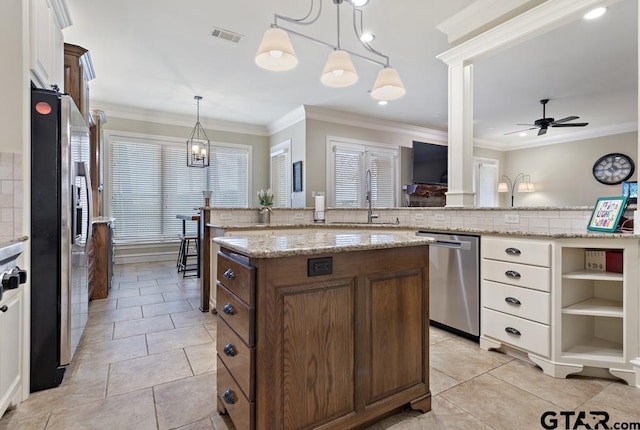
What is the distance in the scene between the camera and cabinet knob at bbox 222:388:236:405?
4.91ft

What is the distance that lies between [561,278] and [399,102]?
4.23 meters

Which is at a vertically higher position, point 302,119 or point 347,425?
point 302,119

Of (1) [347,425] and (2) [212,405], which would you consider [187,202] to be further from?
(1) [347,425]

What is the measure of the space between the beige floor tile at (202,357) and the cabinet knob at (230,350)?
0.80 m

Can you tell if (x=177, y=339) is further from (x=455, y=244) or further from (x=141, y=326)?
(x=455, y=244)

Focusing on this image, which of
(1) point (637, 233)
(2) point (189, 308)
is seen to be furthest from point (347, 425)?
(2) point (189, 308)

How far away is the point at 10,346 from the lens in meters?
1.61

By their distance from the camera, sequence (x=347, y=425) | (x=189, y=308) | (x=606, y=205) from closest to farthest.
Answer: (x=347, y=425) → (x=606, y=205) → (x=189, y=308)

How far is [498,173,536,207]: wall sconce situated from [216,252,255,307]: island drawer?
8.92 meters

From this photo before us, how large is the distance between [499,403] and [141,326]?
9.28ft

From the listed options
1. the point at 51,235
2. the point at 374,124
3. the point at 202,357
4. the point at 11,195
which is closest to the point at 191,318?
the point at 202,357

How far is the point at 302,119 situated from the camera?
604cm

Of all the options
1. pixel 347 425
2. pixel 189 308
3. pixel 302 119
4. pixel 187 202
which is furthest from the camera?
pixel 187 202

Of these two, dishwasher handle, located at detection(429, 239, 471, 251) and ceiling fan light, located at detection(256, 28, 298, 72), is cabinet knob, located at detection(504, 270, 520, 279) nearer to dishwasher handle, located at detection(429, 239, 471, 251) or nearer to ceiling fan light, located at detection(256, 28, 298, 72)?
dishwasher handle, located at detection(429, 239, 471, 251)
